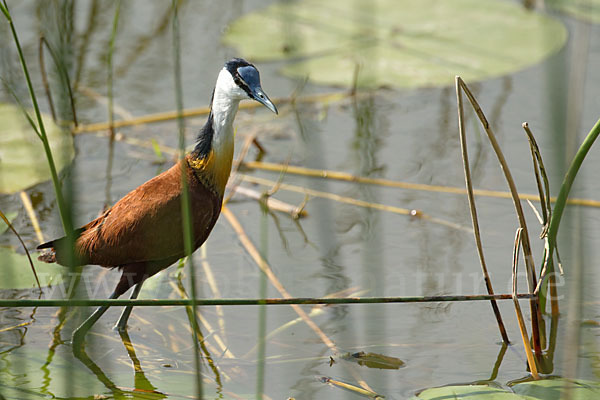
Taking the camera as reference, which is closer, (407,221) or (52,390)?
(52,390)

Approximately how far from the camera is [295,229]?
11.8 ft

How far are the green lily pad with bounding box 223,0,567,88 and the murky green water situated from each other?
12cm

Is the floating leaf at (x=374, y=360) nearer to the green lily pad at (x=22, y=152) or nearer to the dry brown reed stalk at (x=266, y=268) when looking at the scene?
the dry brown reed stalk at (x=266, y=268)

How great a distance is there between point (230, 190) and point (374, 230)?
0.72 metres

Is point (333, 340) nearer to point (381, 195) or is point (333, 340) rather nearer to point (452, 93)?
point (381, 195)

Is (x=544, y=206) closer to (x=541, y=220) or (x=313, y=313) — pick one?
(x=541, y=220)

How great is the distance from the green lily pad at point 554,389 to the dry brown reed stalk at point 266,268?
66cm

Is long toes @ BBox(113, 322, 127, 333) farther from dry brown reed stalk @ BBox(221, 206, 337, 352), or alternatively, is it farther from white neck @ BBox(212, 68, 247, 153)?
white neck @ BBox(212, 68, 247, 153)

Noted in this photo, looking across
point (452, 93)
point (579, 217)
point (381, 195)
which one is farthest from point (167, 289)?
point (452, 93)

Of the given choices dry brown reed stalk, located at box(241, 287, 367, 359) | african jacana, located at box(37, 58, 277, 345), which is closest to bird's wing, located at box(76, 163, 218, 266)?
african jacana, located at box(37, 58, 277, 345)

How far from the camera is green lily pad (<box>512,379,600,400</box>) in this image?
229 cm

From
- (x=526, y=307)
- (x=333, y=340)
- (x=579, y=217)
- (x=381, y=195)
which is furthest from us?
(x=381, y=195)

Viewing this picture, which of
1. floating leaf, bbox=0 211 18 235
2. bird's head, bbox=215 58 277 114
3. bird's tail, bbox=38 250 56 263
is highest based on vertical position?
bird's head, bbox=215 58 277 114

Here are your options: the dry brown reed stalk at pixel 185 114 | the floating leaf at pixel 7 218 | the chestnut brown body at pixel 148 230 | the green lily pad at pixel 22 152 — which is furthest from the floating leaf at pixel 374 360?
the dry brown reed stalk at pixel 185 114
